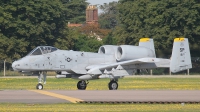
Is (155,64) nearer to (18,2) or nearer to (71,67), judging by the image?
(71,67)

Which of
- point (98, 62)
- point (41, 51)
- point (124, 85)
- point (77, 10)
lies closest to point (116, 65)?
point (98, 62)

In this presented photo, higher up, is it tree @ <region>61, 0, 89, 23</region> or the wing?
tree @ <region>61, 0, 89, 23</region>

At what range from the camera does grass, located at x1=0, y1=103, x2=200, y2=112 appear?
2389cm

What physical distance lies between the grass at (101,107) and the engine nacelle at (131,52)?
12934mm

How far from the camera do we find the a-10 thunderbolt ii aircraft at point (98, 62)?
123ft

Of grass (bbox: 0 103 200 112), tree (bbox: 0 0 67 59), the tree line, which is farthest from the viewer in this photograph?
tree (bbox: 0 0 67 59)

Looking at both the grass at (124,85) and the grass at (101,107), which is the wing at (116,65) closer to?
the grass at (124,85)

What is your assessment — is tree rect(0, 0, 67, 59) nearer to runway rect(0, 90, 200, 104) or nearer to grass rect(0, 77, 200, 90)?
grass rect(0, 77, 200, 90)

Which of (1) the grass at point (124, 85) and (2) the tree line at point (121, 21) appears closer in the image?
(1) the grass at point (124, 85)

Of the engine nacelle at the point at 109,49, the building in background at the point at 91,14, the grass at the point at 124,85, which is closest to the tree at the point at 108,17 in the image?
the building in background at the point at 91,14

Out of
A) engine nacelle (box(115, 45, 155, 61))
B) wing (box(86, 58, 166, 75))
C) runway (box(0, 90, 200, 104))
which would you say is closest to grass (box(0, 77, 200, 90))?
engine nacelle (box(115, 45, 155, 61))

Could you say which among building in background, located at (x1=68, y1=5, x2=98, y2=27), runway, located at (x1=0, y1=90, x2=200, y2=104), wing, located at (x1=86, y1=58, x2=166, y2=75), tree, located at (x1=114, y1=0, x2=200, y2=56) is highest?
building in background, located at (x1=68, y1=5, x2=98, y2=27)

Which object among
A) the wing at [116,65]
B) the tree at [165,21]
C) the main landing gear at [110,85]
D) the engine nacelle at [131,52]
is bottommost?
the main landing gear at [110,85]

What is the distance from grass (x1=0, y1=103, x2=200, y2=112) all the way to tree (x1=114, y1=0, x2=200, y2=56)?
49.5 meters
